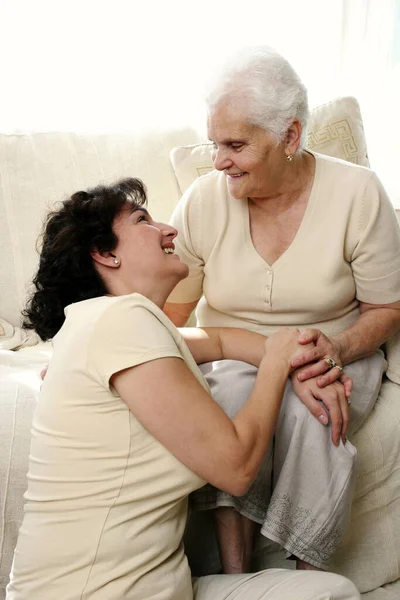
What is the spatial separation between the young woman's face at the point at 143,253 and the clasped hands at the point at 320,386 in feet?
1.06

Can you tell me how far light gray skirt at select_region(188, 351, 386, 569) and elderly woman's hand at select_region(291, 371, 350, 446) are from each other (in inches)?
0.7

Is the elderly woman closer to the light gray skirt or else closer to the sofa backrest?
the light gray skirt

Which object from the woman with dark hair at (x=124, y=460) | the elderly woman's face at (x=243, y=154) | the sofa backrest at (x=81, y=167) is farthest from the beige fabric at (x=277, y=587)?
the sofa backrest at (x=81, y=167)

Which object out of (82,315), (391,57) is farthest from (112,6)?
(82,315)

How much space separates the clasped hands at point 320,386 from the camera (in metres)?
1.71

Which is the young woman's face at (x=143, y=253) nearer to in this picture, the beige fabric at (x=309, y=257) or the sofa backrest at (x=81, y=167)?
the beige fabric at (x=309, y=257)

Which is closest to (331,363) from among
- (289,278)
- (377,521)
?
(289,278)

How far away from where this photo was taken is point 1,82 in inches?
117

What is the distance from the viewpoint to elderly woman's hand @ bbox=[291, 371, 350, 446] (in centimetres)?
171

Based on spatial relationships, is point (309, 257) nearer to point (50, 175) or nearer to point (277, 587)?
point (277, 587)

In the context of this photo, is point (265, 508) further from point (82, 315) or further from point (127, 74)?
point (127, 74)

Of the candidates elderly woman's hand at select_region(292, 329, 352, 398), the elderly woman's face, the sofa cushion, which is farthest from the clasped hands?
the sofa cushion

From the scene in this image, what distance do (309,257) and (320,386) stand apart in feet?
1.21

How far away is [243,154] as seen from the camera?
1882 mm
